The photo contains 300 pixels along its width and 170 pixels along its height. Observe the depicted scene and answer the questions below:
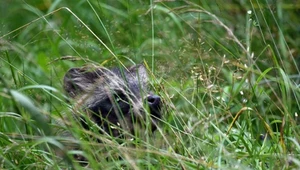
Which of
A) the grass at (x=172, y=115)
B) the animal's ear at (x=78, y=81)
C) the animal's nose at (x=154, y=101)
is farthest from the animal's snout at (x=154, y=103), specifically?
the animal's ear at (x=78, y=81)

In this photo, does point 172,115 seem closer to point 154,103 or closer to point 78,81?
point 154,103

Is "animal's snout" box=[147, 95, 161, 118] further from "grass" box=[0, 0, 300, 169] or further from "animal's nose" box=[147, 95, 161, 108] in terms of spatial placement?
"grass" box=[0, 0, 300, 169]

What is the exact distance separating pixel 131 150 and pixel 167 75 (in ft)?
3.57

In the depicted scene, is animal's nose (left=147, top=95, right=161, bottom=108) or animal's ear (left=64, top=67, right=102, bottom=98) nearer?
animal's nose (left=147, top=95, right=161, bottom=108)

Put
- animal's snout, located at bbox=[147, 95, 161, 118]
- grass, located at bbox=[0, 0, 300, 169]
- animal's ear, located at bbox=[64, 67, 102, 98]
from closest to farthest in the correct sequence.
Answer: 1. grass, located at bbox=[0, 0, 300, 169]
2. animal's snout, located at bbox=[147, 95, 161, 118]
3. animal's ear, located at bbox=[64, 67, 102, 98]

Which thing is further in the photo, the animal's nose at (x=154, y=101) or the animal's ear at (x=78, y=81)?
the animal's ear at (x=78, y=81)

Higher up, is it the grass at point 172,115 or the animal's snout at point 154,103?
the grass at point 172,115

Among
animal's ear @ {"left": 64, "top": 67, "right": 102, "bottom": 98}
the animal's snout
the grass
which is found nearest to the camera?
the grass

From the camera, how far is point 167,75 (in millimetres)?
4133


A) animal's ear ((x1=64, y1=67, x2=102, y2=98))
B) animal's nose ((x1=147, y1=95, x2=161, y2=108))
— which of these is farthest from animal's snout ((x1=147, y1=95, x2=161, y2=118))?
animal's ear ((x1=64, y1=67, x2=102, y2=98))

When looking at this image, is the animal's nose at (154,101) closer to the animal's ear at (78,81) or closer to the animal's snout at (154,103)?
the animal's snout at (154,103)

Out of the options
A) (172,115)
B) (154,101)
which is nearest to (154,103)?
(154,101)

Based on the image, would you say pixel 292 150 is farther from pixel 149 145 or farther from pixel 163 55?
pixel 163 55

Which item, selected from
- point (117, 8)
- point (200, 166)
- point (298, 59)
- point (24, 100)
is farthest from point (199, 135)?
point (117, 8)
